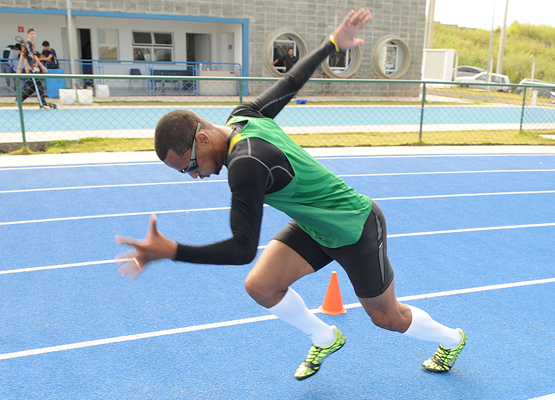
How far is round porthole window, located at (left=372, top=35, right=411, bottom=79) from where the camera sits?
83.5 ft

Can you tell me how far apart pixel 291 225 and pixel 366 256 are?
1.75 feet

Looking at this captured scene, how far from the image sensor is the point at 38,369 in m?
3.23

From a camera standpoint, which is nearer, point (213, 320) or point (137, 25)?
point (213, 320)

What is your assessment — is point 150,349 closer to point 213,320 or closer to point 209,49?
point 213,320

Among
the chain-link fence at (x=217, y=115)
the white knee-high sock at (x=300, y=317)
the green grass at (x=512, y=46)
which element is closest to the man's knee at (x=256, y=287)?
the white knee-high sock at (x=300, y=317)

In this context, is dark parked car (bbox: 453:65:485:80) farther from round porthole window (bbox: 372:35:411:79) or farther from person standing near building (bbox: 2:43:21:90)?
person standing near building (bbox: 2:43:21:90)

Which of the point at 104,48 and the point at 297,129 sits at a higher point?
the point at 104,48

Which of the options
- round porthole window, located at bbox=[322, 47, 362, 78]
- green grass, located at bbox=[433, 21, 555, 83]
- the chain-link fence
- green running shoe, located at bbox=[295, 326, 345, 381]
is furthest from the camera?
green grass, located at bbox=[433, 21, 555, 83]

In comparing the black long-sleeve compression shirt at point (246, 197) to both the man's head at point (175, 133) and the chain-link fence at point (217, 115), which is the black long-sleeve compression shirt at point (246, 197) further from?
the chain-link fence at point (217, 115)

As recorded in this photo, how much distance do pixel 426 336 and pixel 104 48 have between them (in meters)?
24.3

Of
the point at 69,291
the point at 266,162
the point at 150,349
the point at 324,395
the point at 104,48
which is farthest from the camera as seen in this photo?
the point at 104,48

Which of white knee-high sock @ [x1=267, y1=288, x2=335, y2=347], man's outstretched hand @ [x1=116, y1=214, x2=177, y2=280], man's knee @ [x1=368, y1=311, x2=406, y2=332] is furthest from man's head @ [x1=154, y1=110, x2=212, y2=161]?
man's knee @ [x1=368, y1=311, x2=406, y2=332]

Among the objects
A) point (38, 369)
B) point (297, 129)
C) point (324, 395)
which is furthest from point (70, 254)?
point (297, 129)

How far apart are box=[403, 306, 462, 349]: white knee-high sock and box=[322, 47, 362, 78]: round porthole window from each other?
22244 millimetres
